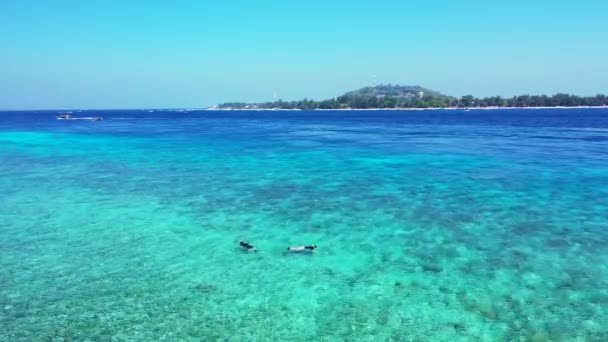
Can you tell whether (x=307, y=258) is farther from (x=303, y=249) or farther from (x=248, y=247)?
(x=248, y=247)

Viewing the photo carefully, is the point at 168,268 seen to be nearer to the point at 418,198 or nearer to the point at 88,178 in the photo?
the point at 418,198

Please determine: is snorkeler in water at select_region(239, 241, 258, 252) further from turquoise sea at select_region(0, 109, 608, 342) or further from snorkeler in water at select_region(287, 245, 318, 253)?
snorkeler in water at select_region(287, 245, 318, 253)

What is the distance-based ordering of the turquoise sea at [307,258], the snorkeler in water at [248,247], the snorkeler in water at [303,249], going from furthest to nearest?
1. the snorkeler in water at [248,247]
2. the snorkeler in water at [303,249]
3. the turquoise sea at [307,258]

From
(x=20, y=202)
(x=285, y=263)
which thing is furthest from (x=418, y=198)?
(x=20, y=202)

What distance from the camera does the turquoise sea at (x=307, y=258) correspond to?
34.9ft

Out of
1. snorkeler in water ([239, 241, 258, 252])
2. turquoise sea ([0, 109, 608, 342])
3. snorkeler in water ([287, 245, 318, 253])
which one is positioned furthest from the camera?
→ snorkeler in water ([239, 241, 258, 252])

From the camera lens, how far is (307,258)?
15.1m

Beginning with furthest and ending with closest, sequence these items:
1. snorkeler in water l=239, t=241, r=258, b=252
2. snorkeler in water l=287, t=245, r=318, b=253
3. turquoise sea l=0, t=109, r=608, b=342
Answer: snorkeler in water l=239, t=241, r=258, b=252 < snorkeler in water l=287, t=245, r=318, b=253 < turquoise sea l=0, t=109, r=608, b=342

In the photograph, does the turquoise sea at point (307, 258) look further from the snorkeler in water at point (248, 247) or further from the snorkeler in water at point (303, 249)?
the snorkeler in water at point (303, 249)

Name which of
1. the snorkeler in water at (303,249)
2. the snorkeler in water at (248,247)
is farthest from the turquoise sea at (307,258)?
the snorkeler in water at (303,249)

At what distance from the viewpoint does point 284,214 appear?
20531 mm

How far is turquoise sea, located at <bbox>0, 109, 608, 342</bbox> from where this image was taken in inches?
419

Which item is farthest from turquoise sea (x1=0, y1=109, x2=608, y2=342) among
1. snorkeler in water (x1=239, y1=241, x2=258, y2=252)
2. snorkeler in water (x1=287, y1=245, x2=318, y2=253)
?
snorkeler in water (x1=287, y1=245, x2=318, y2=253)

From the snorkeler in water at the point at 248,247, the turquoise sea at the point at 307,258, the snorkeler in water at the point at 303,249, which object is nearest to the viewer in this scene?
the turquoise sea at the point at 307,258
